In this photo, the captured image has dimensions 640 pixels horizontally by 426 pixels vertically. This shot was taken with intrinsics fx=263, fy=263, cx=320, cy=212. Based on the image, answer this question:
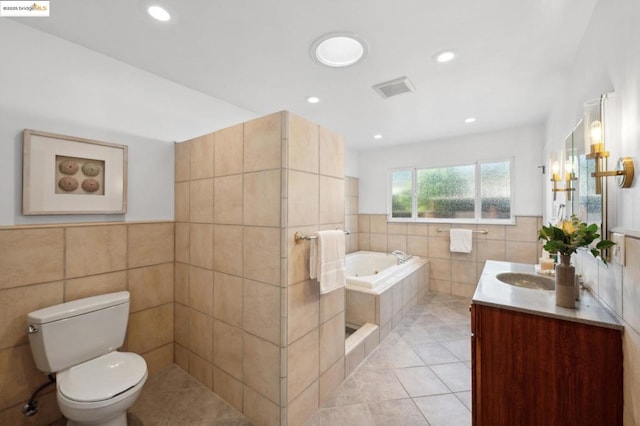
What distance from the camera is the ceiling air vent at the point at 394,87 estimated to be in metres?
2.24

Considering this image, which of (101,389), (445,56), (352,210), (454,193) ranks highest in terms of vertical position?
(445,56)

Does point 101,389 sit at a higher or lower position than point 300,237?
lower

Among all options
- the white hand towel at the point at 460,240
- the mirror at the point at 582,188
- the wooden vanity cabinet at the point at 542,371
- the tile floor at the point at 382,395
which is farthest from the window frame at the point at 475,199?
the wooden vanity cabinet at the point at 542,371

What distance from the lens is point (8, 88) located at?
1.52 meters

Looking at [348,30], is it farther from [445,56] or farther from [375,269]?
[375,269]

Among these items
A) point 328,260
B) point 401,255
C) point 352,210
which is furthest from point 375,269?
point 328,260

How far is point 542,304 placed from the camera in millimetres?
1371

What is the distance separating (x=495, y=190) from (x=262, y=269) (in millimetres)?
3609

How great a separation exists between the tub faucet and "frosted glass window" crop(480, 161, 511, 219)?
1.21 metres

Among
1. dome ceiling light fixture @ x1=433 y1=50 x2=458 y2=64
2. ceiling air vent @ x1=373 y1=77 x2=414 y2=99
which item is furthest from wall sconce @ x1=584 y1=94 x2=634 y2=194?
ceiling air vent @ x1=373 y1=77 x2=414 y2=99

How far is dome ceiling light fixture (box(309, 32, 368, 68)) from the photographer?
170 centimetres

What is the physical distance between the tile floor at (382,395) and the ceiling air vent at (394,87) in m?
2.44

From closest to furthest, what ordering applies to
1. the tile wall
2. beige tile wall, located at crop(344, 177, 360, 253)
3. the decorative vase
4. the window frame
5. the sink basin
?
the decorative vase < the tile wall < the sink basin < the window frame < beige tile wall, located at crop(344, 177, 360, 253)

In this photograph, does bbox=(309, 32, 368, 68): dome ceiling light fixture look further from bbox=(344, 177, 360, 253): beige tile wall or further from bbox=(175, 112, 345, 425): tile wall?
bbox=(344, 177, 360, 253): beige tile wall
